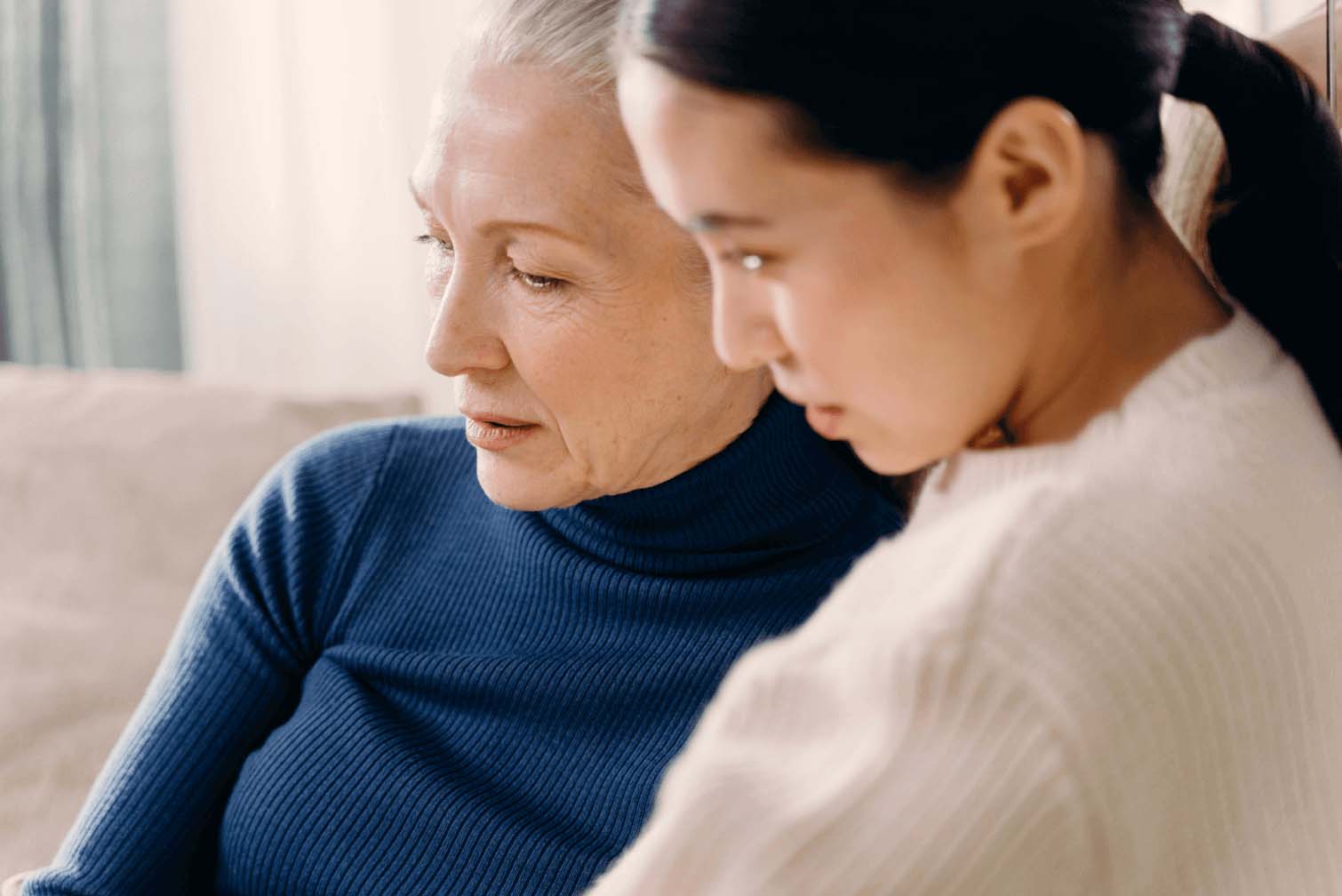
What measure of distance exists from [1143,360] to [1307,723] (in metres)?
0.17

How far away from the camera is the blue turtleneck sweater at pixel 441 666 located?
43.1 inches

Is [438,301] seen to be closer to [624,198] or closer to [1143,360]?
[624,198]

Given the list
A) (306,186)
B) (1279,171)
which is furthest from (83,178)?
(1279,171)

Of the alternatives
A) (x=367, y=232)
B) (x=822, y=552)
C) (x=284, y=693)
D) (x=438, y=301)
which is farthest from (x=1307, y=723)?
(x=367, y=232)

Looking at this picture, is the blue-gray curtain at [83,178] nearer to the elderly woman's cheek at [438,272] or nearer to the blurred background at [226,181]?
the blurred background at [226,181]

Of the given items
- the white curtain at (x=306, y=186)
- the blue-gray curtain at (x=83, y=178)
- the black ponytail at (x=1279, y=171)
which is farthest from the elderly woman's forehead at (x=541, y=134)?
the blue-gray curtain at (x=83, y=178)

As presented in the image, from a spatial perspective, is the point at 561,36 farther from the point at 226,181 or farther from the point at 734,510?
the point at 226,181

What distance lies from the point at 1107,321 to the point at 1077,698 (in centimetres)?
20

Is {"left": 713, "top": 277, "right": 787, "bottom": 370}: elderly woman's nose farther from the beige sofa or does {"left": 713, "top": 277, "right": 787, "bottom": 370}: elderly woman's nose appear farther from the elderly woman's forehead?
the beige sofa

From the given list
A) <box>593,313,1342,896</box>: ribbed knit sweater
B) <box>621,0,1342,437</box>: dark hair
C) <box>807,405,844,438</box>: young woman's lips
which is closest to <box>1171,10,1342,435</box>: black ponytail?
<box>621,0,1342,437</box>: dark hair

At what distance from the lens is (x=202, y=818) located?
1202 millimetres

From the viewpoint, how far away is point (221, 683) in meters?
1.21

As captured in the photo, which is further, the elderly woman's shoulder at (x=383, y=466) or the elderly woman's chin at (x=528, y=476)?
the elderly woman's shoulder at (x=383, y=466)

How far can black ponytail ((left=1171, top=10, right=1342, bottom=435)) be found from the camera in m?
0.70
